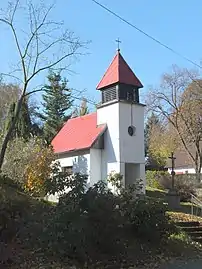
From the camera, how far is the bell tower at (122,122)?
24547mm

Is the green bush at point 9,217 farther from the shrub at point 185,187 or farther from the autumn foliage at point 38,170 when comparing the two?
the shrub at point 185,187

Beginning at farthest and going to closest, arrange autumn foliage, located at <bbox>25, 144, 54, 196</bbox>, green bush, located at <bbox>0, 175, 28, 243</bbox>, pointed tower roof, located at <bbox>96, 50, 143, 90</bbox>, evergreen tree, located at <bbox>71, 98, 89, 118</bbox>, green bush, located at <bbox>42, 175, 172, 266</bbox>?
evergreen tree, located at <bbox>71, 98, 89, 118</bbox> → pointed tower roof, located at <bbox>96, 50, 143, 90</bbox> → autumn foliage, located at <bbox>25, 144, 54, 196</bbox> → green bush, located at <bbox>0, 175, 28, 243</bbox> → green bush, located at <bbox>42, 175, 172, 266</bbox>

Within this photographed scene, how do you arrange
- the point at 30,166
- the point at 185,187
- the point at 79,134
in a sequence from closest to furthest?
the point at 30,166, the point at 79,134, the point at 185,187

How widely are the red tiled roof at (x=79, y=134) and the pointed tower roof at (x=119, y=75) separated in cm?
279

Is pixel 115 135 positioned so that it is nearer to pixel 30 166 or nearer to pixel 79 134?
pixel 79 134

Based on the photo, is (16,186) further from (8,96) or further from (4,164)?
(8,96)

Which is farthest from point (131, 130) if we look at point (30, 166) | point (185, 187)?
point (185, 187)

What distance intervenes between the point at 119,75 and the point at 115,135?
154 inches

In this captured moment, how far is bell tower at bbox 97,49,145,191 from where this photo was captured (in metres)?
24.5

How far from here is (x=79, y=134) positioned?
2803 centimetres

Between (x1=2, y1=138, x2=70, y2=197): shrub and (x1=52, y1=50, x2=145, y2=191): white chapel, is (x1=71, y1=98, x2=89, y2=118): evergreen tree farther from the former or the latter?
(x1=2, y1=138, x2=70, y2=197): shrub

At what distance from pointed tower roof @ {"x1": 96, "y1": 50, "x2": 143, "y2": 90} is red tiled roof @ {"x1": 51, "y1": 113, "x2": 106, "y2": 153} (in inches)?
110

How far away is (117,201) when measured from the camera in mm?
12086

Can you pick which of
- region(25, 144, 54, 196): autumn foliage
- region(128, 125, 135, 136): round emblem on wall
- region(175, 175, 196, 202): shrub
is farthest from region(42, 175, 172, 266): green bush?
region(175, 175, 196, 202): shrub
